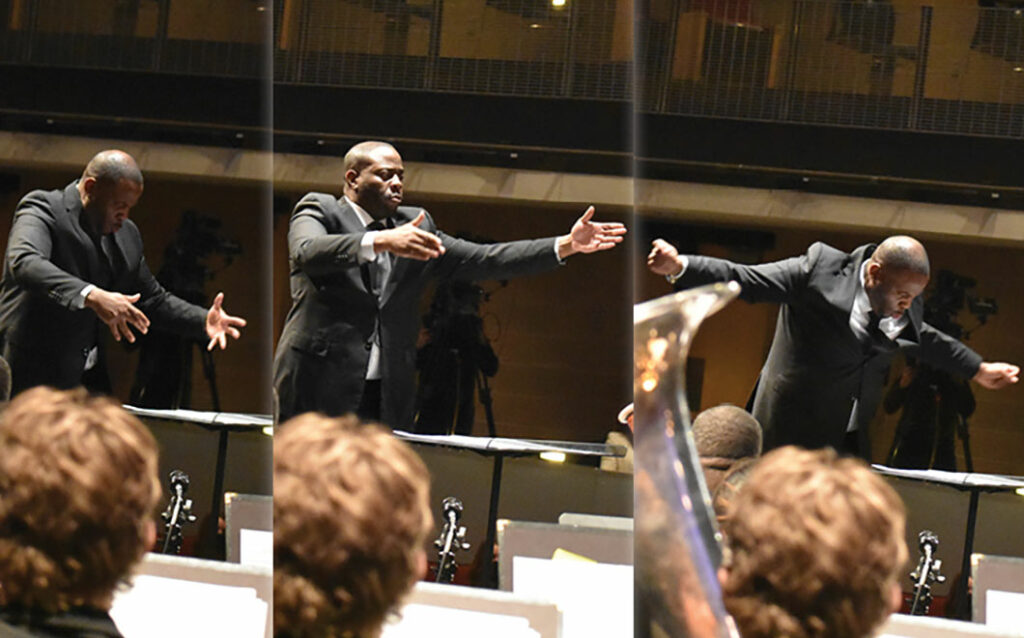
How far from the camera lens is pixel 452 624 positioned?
6.59 feet

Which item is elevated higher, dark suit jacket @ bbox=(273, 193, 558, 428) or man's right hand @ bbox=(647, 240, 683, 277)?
man's right hand @ bbox=(647, 240, 683, 277)

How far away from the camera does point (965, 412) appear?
181 cm

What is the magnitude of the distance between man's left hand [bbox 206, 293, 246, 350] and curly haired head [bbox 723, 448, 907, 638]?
0.91 metres

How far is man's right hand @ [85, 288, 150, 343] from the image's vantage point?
6.63 feet

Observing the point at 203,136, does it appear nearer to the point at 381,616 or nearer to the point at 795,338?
the point at 381,616

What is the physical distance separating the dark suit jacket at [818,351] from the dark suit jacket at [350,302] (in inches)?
15.3

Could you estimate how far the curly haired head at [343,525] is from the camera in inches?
76.7

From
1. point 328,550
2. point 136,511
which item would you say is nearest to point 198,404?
point 136,511

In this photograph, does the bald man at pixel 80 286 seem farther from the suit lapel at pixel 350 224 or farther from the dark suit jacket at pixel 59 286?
the suit lapel at pixel 350 224

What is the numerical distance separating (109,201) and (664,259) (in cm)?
96

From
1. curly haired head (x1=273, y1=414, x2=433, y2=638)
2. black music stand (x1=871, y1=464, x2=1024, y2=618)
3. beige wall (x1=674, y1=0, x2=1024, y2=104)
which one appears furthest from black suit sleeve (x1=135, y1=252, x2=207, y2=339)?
black music stand (x1=871, y1=464, x2=1024, y2=618)

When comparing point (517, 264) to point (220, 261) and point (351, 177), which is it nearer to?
point (351, 177)

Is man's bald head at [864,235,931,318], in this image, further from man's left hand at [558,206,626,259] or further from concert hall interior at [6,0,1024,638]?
man's left hand at [558,206,626,259]

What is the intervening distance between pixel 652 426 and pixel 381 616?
552 millimetres
